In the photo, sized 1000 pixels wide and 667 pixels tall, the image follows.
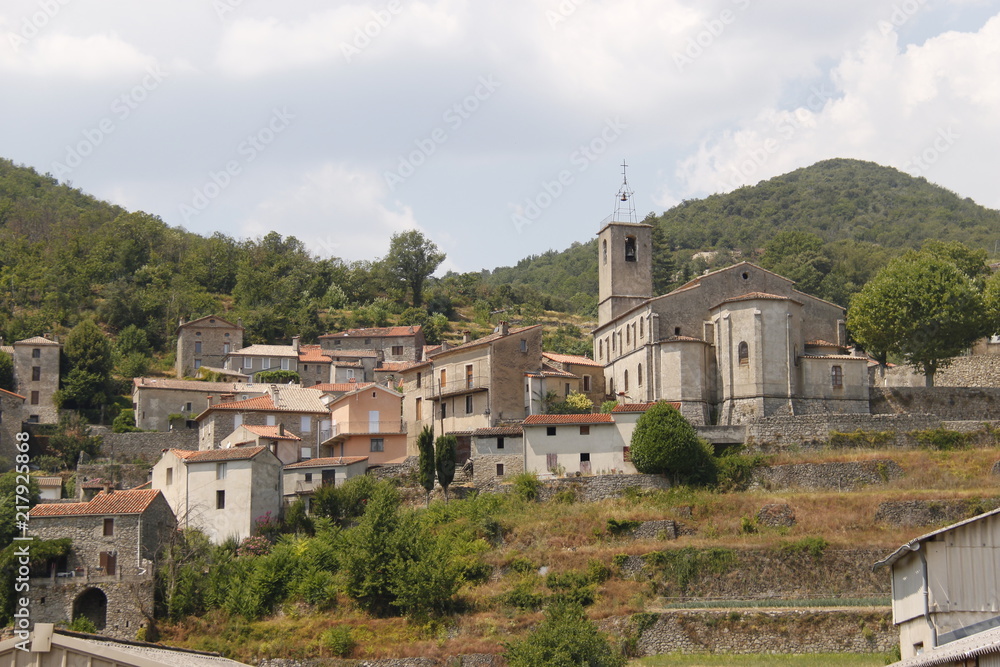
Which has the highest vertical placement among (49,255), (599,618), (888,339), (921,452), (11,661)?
(49,255)

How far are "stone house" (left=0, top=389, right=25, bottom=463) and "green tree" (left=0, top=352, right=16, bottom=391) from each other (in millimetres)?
3836

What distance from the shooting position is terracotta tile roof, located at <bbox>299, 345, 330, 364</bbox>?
8675 cm

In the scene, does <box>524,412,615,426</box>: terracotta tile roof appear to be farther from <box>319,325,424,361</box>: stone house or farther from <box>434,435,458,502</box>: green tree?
<box>319,325,424,361</box>: stone house

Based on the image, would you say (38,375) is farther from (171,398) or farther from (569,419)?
(569,419)

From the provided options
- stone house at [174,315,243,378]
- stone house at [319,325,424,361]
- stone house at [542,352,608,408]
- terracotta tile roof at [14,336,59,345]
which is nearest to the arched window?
stone house at [542,352,608,408]

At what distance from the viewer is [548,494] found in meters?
48.8

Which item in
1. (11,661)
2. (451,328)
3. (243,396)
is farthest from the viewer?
(451,328)

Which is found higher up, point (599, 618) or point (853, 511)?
point (853, 511)

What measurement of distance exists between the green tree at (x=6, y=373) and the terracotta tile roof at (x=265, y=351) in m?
17.0

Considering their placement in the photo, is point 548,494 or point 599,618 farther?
point 548,494

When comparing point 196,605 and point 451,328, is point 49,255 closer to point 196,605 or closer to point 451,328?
point 451,328

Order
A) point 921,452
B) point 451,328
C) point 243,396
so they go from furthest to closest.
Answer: point 451,328
point 243,396
point 921,452

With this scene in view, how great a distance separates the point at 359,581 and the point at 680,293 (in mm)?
23998

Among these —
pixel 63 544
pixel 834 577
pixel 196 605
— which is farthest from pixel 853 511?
pixel 63 544
